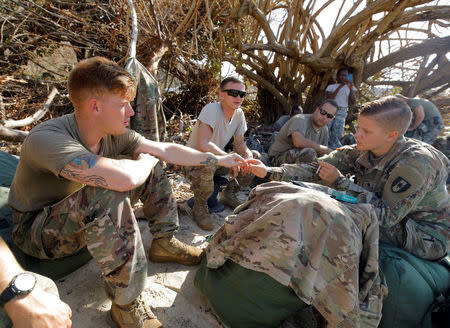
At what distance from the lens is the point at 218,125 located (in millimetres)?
3334

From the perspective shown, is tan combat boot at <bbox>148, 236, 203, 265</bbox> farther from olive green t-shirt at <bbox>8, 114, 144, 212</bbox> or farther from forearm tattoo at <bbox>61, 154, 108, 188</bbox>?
forearm tattoo at <bbox>61, 154, 108, 188</bbox>

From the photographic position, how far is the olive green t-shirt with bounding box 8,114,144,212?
1.43m

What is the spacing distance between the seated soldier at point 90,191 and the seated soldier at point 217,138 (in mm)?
1094

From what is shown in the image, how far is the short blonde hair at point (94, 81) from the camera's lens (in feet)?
5.22

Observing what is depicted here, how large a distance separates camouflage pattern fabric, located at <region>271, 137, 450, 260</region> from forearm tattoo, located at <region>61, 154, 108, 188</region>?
6.19 feet

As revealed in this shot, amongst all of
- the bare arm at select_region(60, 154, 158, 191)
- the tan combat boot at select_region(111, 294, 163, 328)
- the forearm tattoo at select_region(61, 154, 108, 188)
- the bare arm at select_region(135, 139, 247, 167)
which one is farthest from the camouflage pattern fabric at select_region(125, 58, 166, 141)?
the tan combat boot at select_region(111, 294, 163, 328)

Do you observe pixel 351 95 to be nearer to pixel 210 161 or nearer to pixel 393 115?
pixel 393 115

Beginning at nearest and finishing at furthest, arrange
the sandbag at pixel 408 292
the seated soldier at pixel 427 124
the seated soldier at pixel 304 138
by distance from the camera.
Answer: the sandbag at pixel 408 292
the seated soldier at pixel 304 138
the seated soldier at pixel 427 124

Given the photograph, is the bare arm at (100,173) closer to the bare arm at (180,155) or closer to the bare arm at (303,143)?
the bare arm at (180,155)

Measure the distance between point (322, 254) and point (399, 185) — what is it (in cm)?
102

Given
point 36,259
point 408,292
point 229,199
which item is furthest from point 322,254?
point 229,199

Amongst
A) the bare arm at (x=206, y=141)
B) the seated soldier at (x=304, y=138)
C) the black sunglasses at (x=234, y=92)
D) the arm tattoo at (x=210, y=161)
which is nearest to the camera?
the arm tattoo at (x=210, y=161)

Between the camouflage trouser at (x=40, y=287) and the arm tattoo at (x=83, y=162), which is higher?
the arm tattoo at (x=83, y=162)

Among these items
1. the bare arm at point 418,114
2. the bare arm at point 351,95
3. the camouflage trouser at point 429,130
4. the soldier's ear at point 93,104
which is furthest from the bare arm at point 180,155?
the bare arm at point 351,95
